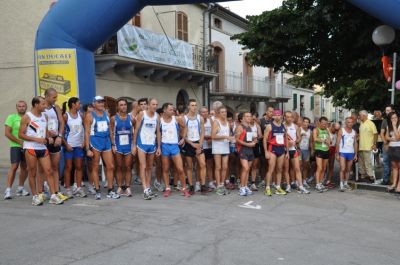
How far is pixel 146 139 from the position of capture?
8.13 metres

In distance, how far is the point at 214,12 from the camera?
2314cm

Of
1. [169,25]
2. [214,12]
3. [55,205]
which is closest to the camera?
[55,205]

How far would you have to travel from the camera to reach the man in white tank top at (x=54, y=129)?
743 cm

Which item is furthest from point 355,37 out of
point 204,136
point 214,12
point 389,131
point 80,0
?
point 214,12

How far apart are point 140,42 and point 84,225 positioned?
10.8m

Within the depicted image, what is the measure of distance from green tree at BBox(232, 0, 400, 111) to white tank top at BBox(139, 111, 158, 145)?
5.21 metres

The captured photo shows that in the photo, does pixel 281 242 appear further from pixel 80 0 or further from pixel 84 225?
pixel 80 0

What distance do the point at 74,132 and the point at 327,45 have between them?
715 cm

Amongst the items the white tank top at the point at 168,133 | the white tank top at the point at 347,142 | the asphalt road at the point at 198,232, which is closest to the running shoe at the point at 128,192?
the asphalt road at the point at 198,232

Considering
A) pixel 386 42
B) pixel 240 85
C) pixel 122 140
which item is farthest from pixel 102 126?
pixel 240 85

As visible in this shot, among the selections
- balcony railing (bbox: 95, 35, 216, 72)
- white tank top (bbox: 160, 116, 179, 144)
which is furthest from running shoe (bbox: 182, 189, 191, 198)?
balcony railing (bbox: 95, 35, 216, 72)

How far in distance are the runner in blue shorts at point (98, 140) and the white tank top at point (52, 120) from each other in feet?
1.62

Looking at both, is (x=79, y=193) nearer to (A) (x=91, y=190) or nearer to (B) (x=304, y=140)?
(A) (x=91, y=190)

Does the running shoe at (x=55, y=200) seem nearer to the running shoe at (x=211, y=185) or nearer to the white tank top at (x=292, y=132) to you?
the running shoe at (x=211, y=185)
